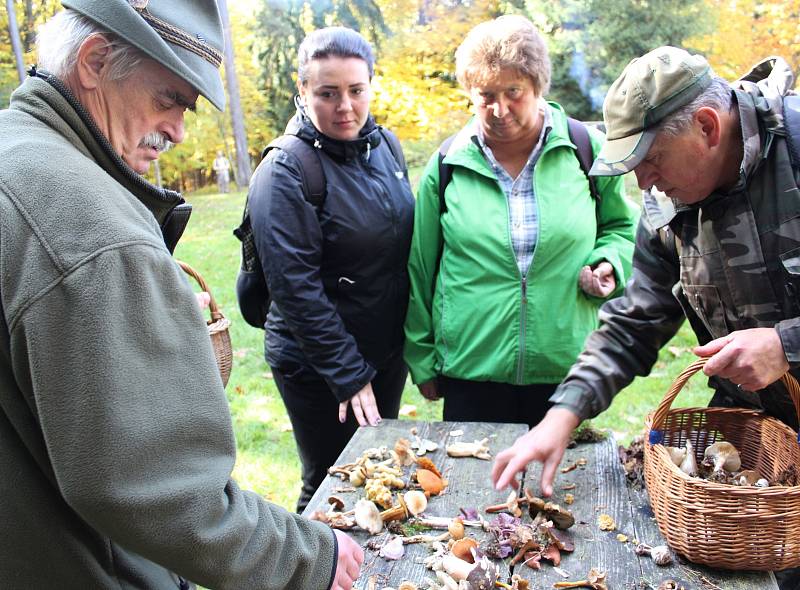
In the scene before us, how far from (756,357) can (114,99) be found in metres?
1.52

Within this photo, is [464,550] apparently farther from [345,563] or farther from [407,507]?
[345,563]

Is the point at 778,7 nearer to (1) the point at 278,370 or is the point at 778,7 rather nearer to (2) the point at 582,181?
(2) the point at 582,181

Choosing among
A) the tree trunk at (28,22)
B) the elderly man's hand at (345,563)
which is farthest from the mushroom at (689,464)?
the tree trunk at (28,22)

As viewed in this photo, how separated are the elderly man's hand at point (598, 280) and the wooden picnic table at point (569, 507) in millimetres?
548

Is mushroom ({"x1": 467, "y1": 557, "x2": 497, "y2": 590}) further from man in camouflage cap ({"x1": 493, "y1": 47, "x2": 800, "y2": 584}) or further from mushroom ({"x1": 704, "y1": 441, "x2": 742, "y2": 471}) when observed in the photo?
mushroom ({"x1": 704, "y1": 441, "x2": 742, "y2": 471})

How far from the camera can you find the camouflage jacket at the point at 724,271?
5.98 ft

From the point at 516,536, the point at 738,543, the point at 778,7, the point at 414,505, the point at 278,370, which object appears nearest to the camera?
the point at 738,543

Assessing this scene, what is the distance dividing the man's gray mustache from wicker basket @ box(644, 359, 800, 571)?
130cm

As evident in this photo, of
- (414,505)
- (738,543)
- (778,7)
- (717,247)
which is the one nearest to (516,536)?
(414,505)

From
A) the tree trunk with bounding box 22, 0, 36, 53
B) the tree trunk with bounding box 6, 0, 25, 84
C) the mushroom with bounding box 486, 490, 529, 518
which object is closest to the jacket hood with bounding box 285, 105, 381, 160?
the mushroom with bounding box 486, 490, 529, 518

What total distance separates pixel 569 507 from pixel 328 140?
5.14 feet

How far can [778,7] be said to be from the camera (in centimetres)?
843

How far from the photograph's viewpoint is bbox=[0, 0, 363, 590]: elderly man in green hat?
104 cm

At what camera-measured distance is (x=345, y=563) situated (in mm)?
1436
